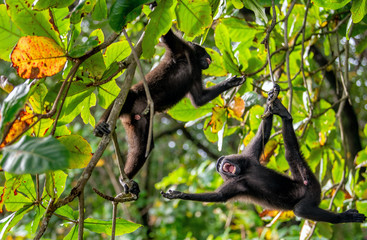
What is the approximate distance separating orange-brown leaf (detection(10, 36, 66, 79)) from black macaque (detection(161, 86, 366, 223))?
118 cm

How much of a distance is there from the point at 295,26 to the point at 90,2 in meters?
2.16

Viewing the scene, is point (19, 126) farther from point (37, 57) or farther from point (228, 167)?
point (228, 167)

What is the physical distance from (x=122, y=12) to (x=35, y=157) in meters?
0.75

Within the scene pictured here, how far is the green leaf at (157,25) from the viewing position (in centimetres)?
178

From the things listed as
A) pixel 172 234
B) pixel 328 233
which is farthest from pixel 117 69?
pixel 172 234

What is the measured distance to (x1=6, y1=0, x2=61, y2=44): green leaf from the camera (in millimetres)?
1642

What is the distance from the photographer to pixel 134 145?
10.6 ft

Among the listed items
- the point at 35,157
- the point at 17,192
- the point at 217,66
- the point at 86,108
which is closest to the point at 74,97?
the point at 86,108

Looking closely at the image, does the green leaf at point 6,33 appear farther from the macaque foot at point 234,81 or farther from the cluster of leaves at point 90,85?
the macaque foot at point 234,81

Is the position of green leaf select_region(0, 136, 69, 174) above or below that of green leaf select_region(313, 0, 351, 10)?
above

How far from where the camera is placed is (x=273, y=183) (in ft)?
10.4

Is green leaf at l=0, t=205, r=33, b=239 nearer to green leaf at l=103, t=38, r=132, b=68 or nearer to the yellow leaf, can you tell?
green leaf at l=103, t=38, r=132, b=68

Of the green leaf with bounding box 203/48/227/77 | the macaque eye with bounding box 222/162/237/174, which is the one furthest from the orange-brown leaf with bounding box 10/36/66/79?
the macaque eye with bounding box 222/162/237/174

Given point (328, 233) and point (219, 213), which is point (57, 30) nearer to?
point (328, 233)
